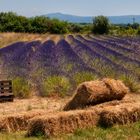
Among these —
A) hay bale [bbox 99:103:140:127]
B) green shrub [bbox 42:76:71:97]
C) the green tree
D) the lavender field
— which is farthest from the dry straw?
the green tree

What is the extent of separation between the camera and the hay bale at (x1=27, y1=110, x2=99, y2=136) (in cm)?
819

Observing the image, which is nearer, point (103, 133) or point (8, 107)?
point (103, 133)

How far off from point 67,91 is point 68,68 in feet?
12.4

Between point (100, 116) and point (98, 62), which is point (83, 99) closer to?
point (100, 116)

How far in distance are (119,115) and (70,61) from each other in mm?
11889

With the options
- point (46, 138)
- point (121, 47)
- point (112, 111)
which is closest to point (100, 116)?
point (112, 111)

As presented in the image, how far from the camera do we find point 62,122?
8305mm

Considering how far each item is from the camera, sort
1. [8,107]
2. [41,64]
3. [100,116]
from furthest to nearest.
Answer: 1. [41,64]
2. [8,107]
3. [100,116]

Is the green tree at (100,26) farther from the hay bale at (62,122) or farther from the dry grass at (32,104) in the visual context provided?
the hay bale at (62,122)

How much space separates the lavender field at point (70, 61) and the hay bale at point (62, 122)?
628cm

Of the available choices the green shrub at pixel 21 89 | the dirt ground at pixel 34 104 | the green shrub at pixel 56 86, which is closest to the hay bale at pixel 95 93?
the dirt ground at pixel 34 104

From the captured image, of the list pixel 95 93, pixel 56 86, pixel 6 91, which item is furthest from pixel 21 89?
pixel 95 93

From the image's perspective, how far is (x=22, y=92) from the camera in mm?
14695

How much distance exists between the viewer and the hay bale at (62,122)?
8.19m
